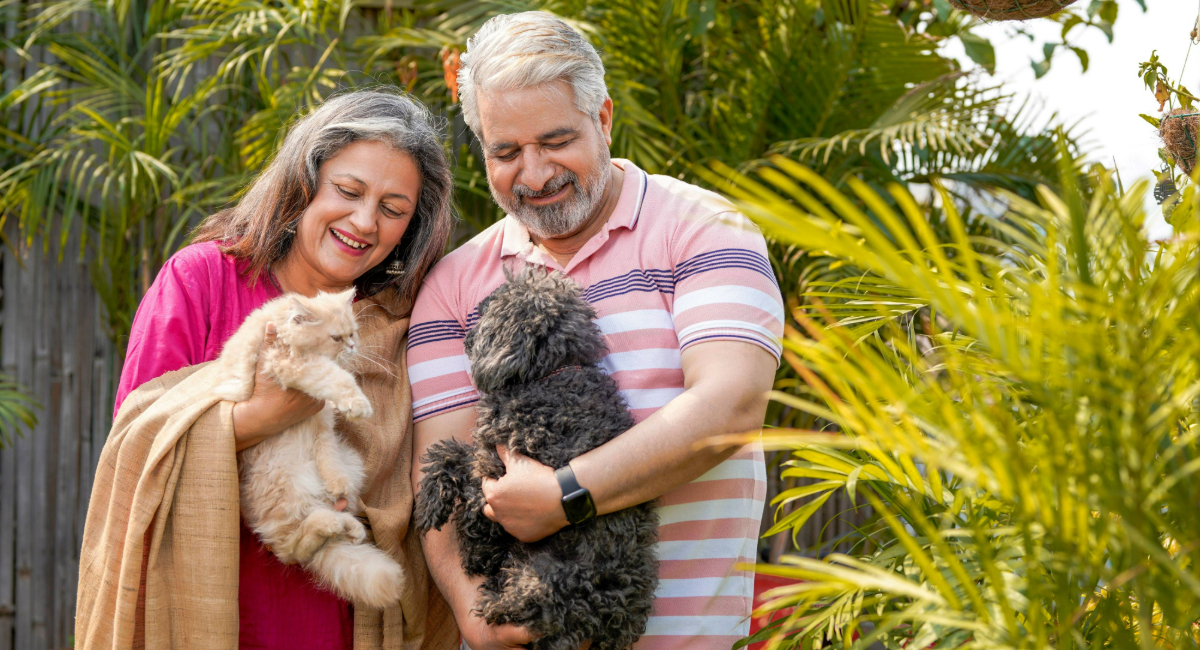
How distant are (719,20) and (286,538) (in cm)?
304

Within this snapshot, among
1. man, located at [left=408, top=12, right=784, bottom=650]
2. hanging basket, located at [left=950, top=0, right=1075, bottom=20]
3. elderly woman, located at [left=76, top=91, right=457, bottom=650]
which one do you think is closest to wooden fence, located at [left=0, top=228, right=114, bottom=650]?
elderly woman, located at [left=76, top=91, right=457, bottom=650]

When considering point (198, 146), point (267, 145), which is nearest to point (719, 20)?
point (267, 145)

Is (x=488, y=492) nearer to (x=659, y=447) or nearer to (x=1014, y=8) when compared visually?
(x=659, y=447)

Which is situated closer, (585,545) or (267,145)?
(585,545)

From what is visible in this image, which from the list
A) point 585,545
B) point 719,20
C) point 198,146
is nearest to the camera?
point 585,545

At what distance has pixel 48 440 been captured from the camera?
13.3 ft

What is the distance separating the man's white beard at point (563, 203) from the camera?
6.04 ft

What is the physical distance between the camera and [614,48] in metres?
3.63

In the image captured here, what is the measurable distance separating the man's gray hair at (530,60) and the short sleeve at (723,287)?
0.40m

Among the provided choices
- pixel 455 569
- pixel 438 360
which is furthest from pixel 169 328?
pixel 455 569

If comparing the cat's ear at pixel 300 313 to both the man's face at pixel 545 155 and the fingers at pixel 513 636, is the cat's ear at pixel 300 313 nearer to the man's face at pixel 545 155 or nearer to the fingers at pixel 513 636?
the man's face at pixel 545 155

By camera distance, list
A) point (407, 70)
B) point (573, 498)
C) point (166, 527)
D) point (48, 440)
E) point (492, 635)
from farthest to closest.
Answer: point (48, 440)
point (407, 70)
point (166, 527)
point (492, 635)
point (573, 498)

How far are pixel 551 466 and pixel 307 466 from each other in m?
0.64

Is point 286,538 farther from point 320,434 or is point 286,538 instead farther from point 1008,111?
point 1008,111
